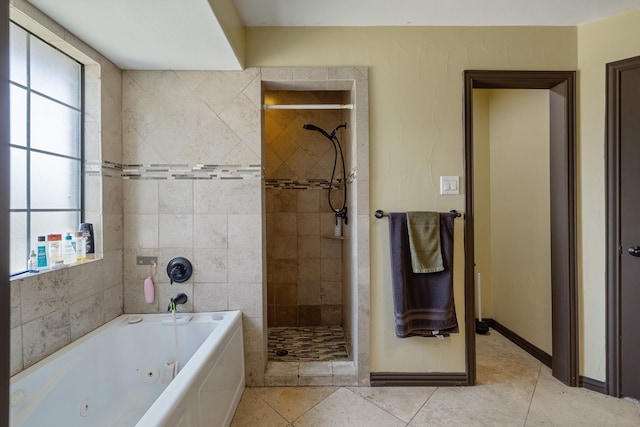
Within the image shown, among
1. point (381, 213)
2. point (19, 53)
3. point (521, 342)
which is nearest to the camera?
point (19, 53)

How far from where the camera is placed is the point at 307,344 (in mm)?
2424

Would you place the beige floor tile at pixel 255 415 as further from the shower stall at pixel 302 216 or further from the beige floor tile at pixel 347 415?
the shower stall at pixel 302 216

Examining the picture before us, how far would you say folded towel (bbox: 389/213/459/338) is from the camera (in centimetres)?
181

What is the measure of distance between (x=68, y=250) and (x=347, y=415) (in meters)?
1.81

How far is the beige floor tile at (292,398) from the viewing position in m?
1.68

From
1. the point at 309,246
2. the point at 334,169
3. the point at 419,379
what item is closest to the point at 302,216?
the point at 309,246

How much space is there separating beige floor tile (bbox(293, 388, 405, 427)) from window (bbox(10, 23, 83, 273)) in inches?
→ 65.5

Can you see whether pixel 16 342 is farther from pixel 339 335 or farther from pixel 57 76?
pixel 339 335

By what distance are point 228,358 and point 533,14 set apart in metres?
2.75

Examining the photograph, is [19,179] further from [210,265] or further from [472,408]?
[472,408]

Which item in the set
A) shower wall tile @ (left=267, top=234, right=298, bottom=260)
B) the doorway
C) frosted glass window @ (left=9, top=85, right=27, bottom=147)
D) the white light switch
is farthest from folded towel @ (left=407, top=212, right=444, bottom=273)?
frosted glass window @ (left=9, top=85, right=27, bottom=147)

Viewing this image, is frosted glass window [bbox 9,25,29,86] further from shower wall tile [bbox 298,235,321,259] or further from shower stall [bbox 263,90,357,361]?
shower wall tile [bbox 298,235,321,259]

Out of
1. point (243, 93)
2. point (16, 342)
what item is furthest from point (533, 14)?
point (16, 342)

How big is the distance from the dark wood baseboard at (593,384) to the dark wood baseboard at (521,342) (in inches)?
9.1
